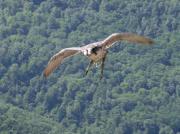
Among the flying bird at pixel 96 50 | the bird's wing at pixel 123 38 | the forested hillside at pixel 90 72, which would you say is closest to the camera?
the flying bird at pixel 96 50

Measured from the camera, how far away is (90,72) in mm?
89688

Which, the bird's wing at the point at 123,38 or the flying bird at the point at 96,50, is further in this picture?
the bird's wing at the point at 123,38

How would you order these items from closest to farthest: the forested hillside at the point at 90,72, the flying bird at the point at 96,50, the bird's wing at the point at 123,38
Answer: the flying bird at the point at 96,50, the bird's wing at the point at 123,38, the forested hillside at the point at 90,72

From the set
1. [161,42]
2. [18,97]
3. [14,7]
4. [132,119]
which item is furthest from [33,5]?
[132,119]

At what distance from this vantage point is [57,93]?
89062mm

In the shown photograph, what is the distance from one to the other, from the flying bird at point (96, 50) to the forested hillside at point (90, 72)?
52.6 meters

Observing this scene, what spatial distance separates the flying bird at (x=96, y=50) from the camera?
13023 millimetres

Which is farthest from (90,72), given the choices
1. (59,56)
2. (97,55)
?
(97,55)

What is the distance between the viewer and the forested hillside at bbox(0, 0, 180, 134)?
272ft

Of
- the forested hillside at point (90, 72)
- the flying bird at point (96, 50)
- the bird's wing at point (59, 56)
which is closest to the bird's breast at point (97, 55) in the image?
the flying bird at point (96, 50)

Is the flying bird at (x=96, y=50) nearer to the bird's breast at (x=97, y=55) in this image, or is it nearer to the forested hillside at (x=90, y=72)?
the bird's breast at (x=97, y=55)

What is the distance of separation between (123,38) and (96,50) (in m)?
0.51

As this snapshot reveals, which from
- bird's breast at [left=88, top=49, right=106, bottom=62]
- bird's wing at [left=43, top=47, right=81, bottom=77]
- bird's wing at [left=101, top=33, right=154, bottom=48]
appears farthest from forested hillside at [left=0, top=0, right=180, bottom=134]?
bird's breast at [left=88, top=49, right=106, bottom=62]

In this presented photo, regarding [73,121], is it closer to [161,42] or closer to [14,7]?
[161,42]
